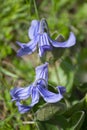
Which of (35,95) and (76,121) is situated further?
(76,121)

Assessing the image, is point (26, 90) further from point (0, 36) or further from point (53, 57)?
point (0, 36)

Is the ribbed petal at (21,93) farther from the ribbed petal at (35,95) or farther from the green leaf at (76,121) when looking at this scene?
the green leaf at (76,121)

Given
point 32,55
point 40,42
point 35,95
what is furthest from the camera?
point 32,55

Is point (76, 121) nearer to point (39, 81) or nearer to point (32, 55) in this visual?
point (39, 81)

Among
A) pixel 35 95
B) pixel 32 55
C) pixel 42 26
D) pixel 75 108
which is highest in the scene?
pixel 42 26

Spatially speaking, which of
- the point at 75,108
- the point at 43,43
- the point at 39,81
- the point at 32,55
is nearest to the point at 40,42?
the point at 43,43

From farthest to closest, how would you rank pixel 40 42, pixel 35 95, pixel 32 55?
Result: pixel 32 55 < pixel 40 42 < pixel 35 95

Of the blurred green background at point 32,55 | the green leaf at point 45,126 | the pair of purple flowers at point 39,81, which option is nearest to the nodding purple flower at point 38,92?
the pair of purple flowers at point 39,81

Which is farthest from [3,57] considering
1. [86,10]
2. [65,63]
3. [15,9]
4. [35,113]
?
[35,113]
